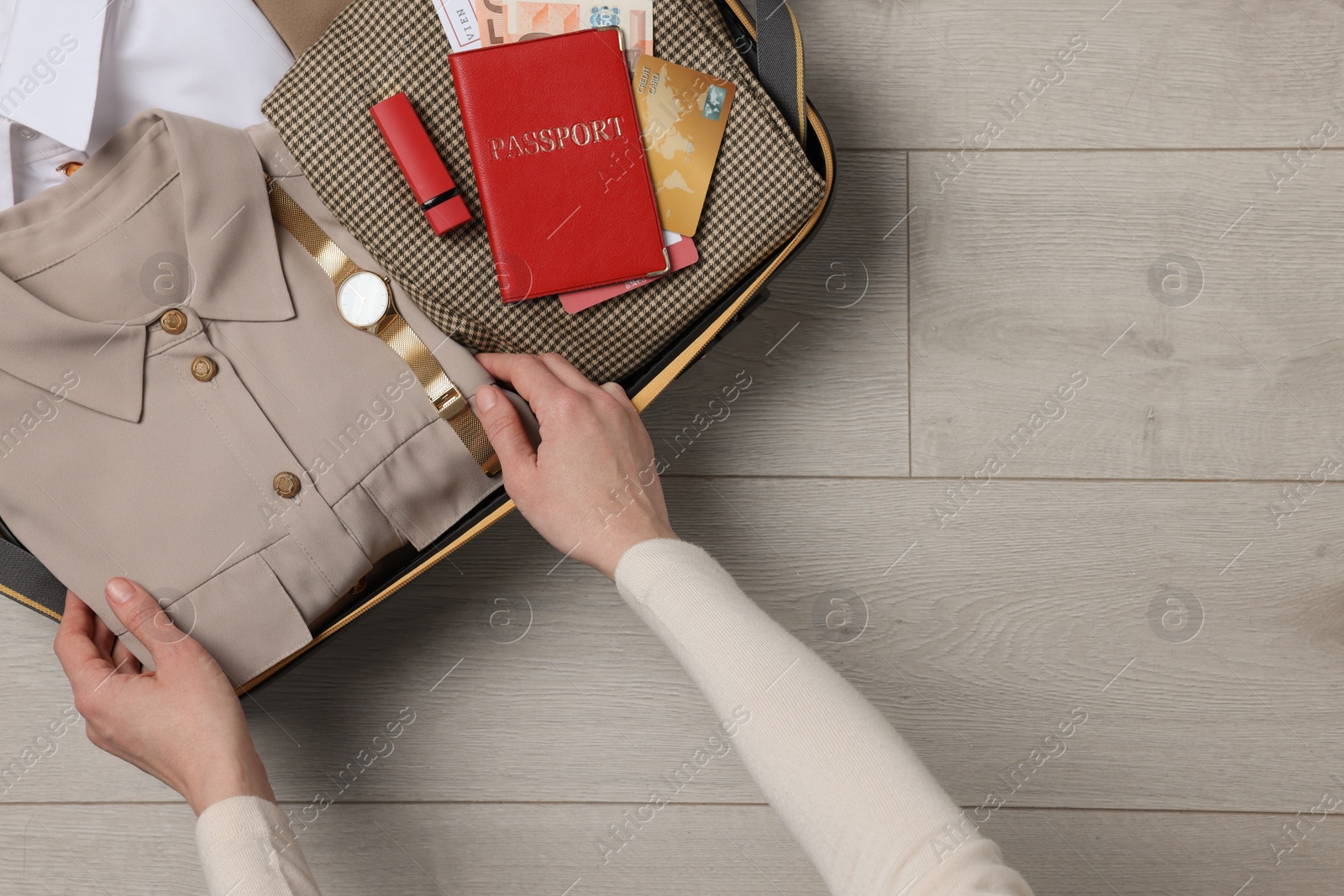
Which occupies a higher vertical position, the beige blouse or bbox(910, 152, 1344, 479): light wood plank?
the beige blouse

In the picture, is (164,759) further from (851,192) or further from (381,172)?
(851,192)

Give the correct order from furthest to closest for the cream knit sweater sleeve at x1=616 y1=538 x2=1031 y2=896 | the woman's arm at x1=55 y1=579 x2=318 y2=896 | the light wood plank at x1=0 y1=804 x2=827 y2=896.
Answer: the light wood plank at x1=0 y1=804 x2=827 y2=896, the woman's arm at x1=55 y1=579 x2=318 y2=896, the cream knit sweater sleeve at x1=616 y1=538 x2=1031 y2=896

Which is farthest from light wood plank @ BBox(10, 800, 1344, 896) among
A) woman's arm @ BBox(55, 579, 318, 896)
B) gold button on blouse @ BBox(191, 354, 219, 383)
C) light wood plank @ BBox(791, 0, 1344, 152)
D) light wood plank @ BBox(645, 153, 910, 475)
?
light wood plank @ BBox(791, 0, 1344, 152)

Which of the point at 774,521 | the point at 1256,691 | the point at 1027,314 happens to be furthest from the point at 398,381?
the point at 1256,691

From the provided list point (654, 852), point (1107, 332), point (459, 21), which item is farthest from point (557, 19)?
point (654, 852)

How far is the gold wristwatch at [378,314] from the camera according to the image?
0.69 meters

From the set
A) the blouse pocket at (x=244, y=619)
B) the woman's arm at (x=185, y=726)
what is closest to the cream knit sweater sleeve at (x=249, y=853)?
the woman's arm at (x=185, y=726)

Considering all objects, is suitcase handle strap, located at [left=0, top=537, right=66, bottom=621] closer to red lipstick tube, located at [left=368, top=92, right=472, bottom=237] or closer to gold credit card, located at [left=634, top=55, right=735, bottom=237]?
red lipstick tube, located at [left=368, top=92, right=472, bottom=237]

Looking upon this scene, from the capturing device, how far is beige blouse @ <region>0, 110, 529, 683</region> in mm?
633

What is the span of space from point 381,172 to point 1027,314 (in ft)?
2.11

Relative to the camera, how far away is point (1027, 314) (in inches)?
35.6

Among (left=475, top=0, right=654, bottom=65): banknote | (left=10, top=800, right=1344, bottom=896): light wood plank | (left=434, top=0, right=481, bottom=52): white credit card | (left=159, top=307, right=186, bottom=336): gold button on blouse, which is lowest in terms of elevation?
(left=10, top=800, right=1344, bottom=896): light wood plank

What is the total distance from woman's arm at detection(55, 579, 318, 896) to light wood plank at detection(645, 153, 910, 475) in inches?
19.1

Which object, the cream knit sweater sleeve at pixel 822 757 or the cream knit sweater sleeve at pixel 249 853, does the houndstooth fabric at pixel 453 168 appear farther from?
the cream knit sweater sleeve at pixel 249 853
